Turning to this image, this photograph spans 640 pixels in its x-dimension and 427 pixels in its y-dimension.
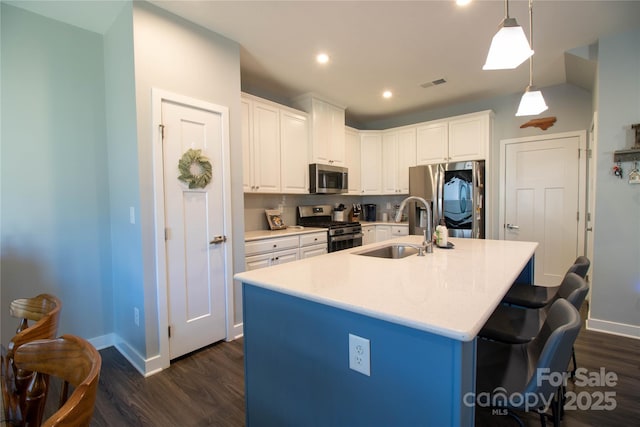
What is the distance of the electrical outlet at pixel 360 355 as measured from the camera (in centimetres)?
106

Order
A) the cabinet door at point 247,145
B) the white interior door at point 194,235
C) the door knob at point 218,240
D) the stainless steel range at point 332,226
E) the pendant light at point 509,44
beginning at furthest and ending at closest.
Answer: the stainless steel range at point 332,226
the cabinet door at point 247,145
the door knob at point 218,240
the white interior door at point 194,235
the pendant light at point 509,44

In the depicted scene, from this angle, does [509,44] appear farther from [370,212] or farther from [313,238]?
[370,212]

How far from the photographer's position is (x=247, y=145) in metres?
3.26

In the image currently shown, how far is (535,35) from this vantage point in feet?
8.84

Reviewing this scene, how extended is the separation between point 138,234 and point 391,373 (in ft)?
6.57

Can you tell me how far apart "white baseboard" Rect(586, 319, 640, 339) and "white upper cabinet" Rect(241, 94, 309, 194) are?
10.8 ft

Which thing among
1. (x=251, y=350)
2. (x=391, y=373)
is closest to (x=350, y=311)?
(x=391, y=373)

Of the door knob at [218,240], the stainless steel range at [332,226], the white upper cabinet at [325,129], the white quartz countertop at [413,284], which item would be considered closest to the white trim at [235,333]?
the door knob at [218,240]

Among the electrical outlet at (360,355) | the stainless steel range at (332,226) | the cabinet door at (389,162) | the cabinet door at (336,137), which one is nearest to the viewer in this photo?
the electrical outlet at (360,355)

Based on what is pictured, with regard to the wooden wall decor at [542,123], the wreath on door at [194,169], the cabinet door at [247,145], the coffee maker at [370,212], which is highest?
the wooden wall decor at [542,123]

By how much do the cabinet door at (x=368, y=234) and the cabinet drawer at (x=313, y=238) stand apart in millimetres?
1023

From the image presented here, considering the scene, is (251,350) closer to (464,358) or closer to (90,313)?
(464,358)

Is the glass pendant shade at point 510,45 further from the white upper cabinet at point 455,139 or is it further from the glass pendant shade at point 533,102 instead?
the white upper cabinet at point 455,139

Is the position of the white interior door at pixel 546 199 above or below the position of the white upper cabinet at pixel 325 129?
below
